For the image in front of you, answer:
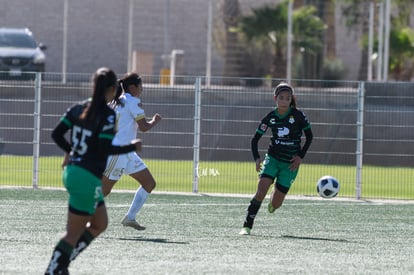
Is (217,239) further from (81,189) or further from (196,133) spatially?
(196,133)

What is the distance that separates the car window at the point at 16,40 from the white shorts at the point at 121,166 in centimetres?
2037

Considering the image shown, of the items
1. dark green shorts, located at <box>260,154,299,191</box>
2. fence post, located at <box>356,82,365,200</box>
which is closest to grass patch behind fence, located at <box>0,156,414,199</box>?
fence post, located at <box>356,82,365,200</box>

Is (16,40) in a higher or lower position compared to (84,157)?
higher

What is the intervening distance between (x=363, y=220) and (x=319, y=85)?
9742mm

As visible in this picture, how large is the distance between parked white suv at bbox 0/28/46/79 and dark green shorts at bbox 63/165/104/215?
24.1m

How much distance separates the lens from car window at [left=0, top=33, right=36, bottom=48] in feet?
110

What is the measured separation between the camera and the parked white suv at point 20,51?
33312 mm

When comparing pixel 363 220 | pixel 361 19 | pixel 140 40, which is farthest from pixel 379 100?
pixel 361 19

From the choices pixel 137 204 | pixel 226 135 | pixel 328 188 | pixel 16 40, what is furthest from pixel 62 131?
pixel 16 40

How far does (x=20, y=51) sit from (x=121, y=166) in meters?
20.4

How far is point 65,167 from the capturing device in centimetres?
934

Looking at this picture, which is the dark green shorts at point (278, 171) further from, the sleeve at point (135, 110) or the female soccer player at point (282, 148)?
the sleeve at point (135, 110)

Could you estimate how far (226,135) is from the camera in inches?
864

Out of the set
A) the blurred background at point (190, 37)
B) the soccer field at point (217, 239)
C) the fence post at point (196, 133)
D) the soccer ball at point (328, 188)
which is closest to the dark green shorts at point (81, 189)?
the soccer field at point (217, 239)
